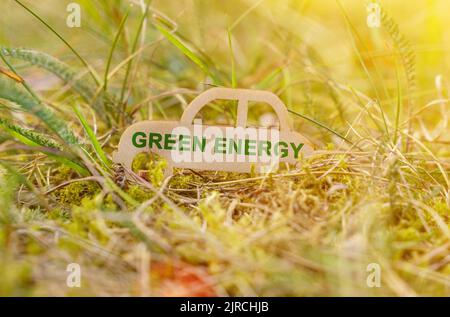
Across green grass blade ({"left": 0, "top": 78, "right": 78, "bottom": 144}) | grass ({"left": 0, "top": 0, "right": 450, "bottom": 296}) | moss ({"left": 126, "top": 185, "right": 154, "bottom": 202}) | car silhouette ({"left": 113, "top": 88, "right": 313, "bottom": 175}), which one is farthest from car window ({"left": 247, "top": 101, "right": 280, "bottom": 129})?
green grass blade ({"left": 0, "top": 78, "right": 78, "bottom": 144})

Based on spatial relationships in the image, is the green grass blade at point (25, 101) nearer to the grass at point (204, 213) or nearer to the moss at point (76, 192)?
the grass at point (204, 213)

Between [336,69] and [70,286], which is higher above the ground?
[336,69]

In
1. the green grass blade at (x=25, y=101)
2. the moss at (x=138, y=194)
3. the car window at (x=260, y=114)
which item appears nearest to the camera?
the green grass blade at (x=25, y=101)

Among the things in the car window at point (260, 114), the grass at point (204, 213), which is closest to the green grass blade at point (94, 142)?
the grass at point (204, 213)

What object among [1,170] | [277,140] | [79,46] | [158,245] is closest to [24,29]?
[79,46]

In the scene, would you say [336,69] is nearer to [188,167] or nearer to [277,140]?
[277,140]

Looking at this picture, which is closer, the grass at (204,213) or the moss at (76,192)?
the grass at (204,213)

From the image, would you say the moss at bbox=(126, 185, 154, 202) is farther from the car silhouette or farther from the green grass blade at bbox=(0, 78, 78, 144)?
the green grass blade at bbox=(0, 78, 78, 144)
